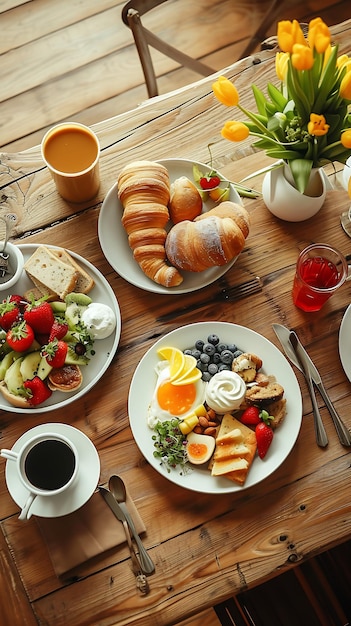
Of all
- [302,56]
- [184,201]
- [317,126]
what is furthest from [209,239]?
[302,56]

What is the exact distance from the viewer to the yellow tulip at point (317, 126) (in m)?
1.26

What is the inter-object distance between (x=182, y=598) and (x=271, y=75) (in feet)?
4.47

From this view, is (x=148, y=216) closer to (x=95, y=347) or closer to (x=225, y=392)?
(x=95, y=347)

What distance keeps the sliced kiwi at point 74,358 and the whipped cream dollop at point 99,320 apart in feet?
0.19

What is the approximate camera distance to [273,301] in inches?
62.9

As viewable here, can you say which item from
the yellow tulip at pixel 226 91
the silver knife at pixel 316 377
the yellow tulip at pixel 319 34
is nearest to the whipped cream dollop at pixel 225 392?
the silver knife at pixel 316 377

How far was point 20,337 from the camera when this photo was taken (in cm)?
142

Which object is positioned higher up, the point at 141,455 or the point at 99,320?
the point at 99,320

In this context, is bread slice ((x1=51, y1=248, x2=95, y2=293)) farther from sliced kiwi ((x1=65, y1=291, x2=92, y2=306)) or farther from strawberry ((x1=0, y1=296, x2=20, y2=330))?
strawberry ((x1=0, y1=296, x2=20, y2=330))

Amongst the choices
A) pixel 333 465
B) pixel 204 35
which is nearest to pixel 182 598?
pixel 333 465

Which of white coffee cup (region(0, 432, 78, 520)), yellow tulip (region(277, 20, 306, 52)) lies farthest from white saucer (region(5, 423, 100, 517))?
yellow tulip (region(277, 20, 306, 52))

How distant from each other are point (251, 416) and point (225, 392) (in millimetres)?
91

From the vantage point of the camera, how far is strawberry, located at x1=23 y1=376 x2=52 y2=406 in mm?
1414

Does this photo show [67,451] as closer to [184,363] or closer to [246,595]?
[184,363]
